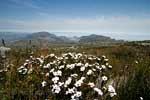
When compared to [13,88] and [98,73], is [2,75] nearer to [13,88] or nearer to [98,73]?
[13,88]

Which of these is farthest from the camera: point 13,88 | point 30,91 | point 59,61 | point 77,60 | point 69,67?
point 77,60

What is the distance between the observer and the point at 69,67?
6633 mm

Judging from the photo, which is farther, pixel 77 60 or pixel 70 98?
pixel 77 60

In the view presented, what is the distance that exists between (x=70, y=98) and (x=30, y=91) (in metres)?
1.02

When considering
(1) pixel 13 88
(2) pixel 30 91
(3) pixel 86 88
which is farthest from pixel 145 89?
(1) pixel 13 88

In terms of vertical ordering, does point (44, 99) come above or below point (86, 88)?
below

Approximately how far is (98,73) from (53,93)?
2278 mm

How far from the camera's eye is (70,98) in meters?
4.73

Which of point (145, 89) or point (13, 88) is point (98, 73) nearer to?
point (145, 89)

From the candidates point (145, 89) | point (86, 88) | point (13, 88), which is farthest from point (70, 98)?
point (145, 89)

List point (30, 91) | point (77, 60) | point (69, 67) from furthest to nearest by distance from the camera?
point (77, 60) → point (69, 67) → point (30, 91)

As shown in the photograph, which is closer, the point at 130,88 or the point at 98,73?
the point at 130,88

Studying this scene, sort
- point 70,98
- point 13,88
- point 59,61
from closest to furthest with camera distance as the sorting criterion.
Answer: point 70,98, point 13,88, point 59,61

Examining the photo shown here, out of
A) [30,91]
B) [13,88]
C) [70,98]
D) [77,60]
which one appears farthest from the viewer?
[77,60]
